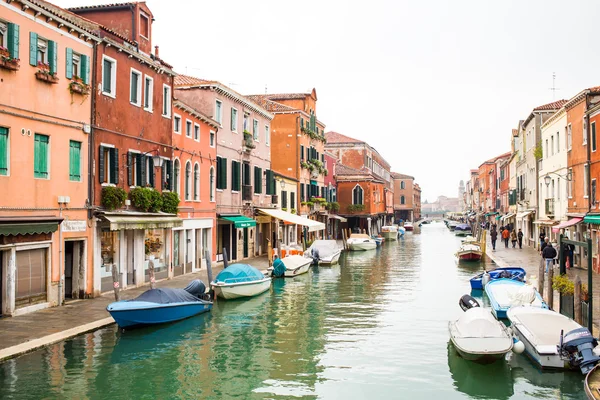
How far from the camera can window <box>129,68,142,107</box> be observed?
1886 centimetres

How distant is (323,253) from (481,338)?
21.6 metres

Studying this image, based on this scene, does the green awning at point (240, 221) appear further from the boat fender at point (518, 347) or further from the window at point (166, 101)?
the boat fender at point (518, 347)

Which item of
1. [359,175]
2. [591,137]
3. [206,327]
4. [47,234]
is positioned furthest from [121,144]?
[359,175]

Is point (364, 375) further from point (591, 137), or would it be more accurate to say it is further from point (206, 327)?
point (591, 137)

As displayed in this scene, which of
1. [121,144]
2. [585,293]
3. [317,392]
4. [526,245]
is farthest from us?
[526,245]

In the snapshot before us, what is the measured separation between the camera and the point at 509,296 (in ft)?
52.9

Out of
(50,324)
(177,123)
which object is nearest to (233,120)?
(177,123)

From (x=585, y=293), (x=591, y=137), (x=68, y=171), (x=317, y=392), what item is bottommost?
(x=317, y=392)

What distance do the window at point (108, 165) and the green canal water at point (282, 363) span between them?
5018 millimetres

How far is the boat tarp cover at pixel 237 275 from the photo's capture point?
18797 millimetres

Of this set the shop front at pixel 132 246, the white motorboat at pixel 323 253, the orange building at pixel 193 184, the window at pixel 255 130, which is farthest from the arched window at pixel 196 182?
the white motorboat at pixel 323 253

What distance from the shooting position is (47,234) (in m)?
14.8

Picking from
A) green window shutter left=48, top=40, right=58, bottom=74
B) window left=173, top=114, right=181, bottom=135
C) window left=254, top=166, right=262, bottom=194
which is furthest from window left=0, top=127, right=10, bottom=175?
window left=254, top=166, right=262, bottom=194

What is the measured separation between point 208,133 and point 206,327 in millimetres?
12211
